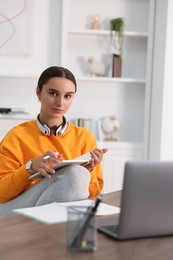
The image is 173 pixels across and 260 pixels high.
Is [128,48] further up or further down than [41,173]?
further up

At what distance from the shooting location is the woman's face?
2.16 metres

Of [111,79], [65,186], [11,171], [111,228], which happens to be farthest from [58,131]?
[111,79]

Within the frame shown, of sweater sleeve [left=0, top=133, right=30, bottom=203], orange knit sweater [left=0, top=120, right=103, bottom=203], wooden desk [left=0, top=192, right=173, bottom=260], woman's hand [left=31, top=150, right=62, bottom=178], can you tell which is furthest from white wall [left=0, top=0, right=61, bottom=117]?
wooden desk [left=0, top=192, right=173, bottom=260]

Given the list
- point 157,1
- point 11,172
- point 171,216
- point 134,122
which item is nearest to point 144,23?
point 157,1

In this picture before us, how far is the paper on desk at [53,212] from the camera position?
1.49 m

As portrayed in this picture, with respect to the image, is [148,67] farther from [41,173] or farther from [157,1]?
[41,173]

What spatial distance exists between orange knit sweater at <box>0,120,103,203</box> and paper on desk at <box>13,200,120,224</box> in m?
0.32

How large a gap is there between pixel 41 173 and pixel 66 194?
0.17 m

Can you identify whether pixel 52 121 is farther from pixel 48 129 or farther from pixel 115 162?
pixel 115 162

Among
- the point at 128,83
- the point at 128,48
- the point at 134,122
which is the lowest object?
the point at 134,122

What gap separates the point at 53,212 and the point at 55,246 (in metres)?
0.32

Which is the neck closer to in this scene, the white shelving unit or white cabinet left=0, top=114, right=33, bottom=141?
white cabinet left=0, top=114, right=33, bottom=141

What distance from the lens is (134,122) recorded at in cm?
465

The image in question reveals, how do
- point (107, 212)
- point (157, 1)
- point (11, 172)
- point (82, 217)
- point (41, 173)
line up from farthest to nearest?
1. point (157, 1)
2. point (11, 172)
3. point (41, 173)
4. point (107, 212)
5. point (82, 217)
